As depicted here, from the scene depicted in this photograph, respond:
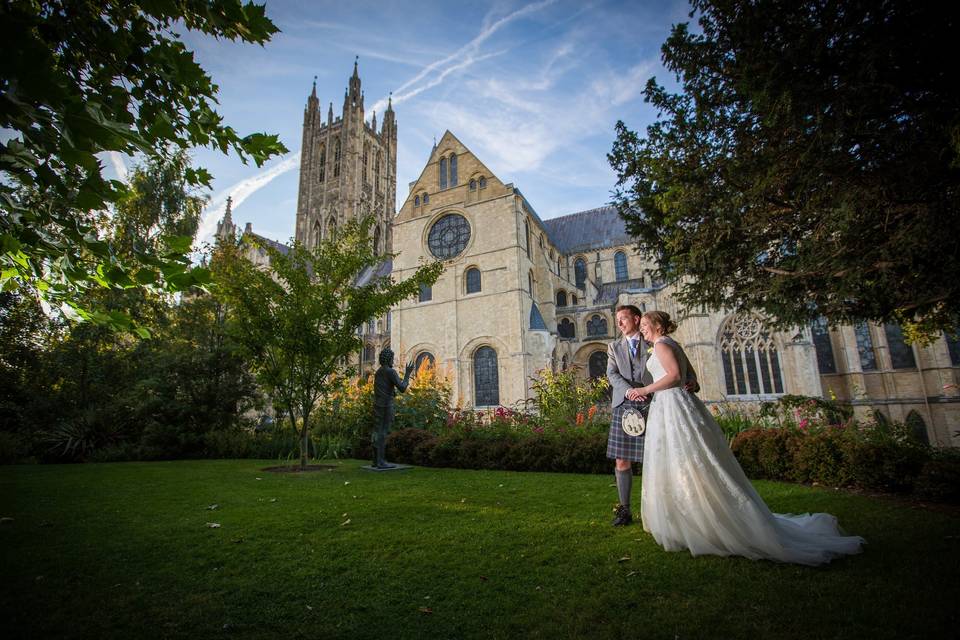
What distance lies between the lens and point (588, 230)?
108ft

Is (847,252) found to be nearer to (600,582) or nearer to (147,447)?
(600,582)

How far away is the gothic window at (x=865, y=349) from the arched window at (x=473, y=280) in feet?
65.1

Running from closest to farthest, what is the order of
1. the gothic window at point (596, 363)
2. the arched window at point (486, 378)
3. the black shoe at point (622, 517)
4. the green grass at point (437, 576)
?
1. the green grass at point (437, 576)
2. the black shoe at point (622, 517)
3. the arched window at point (486, 378)
4. the gothic window at point (596, 363)

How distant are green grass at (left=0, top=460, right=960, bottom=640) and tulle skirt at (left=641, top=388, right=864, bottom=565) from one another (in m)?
0.11

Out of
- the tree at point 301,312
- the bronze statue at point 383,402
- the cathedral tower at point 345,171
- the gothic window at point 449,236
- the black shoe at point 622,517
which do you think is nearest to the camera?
the black shoe at point 622,517

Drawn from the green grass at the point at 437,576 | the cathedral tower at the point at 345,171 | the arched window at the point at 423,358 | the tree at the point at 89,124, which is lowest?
the green grass at the point at 437,576

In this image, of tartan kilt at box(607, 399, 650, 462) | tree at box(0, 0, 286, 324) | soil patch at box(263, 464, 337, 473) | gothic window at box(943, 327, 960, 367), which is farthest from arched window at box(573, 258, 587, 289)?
tree at box(0, 0, 286, 324)

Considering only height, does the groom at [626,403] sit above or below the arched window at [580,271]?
below

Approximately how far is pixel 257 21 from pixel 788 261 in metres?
7.25

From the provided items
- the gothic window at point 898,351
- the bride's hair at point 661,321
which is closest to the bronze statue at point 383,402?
the bride's hair at point 661,321

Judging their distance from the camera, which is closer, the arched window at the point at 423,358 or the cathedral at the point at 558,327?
the cathedral at the point at 558,327

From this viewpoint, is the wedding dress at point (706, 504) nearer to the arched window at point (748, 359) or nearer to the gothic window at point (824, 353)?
the arched window at point (748, 359)

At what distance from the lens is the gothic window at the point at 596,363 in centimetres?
2517

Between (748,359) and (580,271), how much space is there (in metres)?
13.7
